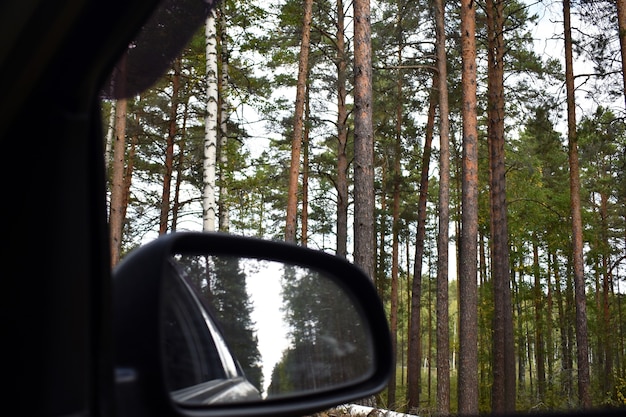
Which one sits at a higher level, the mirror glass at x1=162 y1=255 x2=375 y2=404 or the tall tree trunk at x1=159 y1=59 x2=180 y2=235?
the tall tree trunk at x1=159 y1=59 x2=180 y2=235

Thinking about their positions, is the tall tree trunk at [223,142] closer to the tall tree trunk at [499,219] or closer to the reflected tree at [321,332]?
the tall tree trunk at [499,219]

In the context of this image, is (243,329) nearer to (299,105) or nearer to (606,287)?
(299,105)

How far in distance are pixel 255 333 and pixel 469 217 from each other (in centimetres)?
1599

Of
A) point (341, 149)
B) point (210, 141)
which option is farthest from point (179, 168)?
point (210, 141)

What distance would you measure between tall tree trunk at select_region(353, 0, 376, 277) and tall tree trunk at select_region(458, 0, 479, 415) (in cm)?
567

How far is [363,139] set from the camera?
11484mm

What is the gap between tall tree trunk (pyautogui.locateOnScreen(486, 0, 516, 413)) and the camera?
21766 mm

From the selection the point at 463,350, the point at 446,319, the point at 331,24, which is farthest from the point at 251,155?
the point at 463,350

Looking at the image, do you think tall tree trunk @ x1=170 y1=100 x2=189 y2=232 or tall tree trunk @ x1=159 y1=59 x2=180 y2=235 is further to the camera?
tall tree trunk @ x1=170 y1=100 x2=189 y2=232

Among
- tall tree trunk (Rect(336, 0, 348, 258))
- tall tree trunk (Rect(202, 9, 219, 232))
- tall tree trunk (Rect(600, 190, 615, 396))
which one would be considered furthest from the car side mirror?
tall tree trunk (Rect(600, 190, 615, 396))

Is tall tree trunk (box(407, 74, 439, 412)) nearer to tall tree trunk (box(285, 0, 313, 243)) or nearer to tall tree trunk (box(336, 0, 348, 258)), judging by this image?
tall tree trunk (box(336, 0, 348, 258))

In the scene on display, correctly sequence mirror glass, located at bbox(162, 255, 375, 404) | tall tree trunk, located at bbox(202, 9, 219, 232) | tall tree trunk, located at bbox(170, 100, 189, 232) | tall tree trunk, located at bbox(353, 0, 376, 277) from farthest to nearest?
tall tree trunk, located at bbox(170, 100, 189, 232) → tall tree trunk, located at bbox(202, 9, 219, 232) → tall tree trunk, located at bbox(353, 0, 376, 277) → mirror glass, located at bbox(162, 255, 375, 404)

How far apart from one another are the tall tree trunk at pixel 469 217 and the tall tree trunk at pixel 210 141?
21.9 ft

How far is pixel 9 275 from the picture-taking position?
0.70 meters
